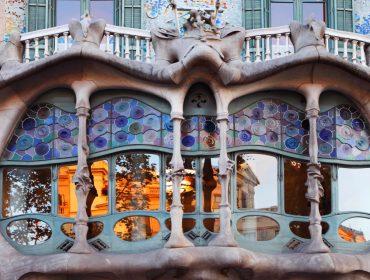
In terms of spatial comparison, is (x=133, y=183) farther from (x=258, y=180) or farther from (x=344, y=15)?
(x=344, y=15)

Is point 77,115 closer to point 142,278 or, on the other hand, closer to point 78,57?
point 78,57

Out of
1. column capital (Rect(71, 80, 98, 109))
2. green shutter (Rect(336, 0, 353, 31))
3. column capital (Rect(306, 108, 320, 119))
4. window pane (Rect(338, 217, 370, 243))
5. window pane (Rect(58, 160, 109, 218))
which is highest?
green shutter (Rect(336, 0, 353, 31))

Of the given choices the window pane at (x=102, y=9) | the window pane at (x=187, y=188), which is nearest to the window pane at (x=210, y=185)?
the window pane at (x=187, y=188)

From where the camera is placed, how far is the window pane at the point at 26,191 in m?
16.1

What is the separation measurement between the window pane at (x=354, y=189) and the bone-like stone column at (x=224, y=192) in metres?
1.79

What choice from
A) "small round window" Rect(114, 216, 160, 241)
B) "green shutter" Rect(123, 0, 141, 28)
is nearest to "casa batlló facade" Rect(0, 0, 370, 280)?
"small round window" Rect(114, 216, 160, 241)

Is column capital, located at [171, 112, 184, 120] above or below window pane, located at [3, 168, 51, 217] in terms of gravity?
above

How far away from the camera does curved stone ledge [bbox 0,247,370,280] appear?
48.9 feet

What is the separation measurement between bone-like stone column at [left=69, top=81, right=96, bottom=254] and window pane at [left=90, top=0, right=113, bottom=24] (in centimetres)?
214

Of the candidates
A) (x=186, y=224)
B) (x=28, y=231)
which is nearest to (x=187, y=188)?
(x=186, y=224)

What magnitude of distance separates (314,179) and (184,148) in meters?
1.94

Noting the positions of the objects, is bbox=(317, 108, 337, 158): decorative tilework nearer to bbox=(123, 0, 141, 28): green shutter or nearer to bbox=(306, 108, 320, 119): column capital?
bbox=(306, 108, 320, 119): column capital

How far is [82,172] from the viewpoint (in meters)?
15.6

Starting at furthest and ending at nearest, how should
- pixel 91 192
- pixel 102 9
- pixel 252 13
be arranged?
pixel 102 9 < pixel 252 13 < pixel 91 192
